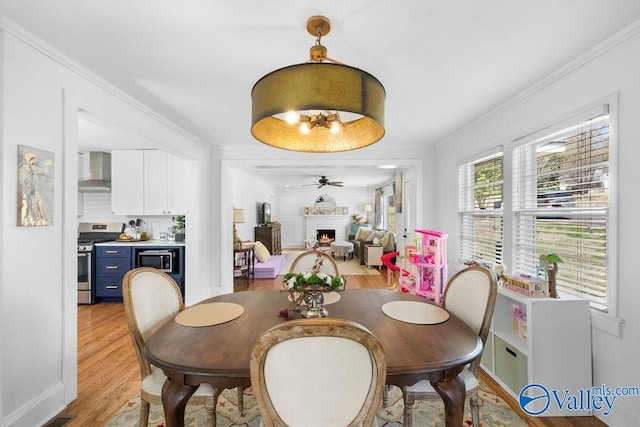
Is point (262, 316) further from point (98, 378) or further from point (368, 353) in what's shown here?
point (98, 378)

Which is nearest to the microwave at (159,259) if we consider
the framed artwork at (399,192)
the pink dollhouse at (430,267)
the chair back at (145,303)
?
the chair back at (145,303)

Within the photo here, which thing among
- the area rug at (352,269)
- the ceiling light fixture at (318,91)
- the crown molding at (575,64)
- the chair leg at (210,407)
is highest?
the crown molding at (575,64)

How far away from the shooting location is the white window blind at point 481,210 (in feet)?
9.72

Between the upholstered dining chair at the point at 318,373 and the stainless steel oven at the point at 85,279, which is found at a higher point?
the upholstered dining chair at the point at 318,373

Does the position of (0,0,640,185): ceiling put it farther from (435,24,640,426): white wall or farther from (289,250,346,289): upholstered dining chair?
(289,250,346,289): upholstered dining chair

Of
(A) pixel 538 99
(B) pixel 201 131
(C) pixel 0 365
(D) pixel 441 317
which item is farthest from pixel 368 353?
(B) pixel 201 131

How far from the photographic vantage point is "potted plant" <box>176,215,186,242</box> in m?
4.43

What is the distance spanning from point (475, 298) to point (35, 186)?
108 inches

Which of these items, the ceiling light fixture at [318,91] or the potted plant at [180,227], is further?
the potted plant at [180,227]

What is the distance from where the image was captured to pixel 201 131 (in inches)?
145

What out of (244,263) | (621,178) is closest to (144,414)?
(621,178)

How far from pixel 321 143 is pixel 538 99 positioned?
1.96m

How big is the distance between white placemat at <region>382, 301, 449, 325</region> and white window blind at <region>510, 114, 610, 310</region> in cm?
114

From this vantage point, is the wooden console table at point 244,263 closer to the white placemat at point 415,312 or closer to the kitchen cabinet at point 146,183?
the kitchen cabinet at point 146,183
